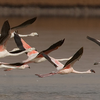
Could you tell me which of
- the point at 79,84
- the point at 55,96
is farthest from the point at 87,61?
the point at 55,96

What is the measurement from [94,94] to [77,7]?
127 ft

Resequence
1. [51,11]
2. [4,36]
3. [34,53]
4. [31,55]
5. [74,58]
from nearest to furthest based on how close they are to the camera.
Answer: [74,58]
[4,36]
[31,55]
[34,53]
[51,11]

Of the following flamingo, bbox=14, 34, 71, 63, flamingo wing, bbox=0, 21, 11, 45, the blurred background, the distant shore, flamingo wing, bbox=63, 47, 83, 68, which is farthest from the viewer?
the distant shore

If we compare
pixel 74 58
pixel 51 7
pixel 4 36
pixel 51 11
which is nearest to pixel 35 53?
pixel 4 36

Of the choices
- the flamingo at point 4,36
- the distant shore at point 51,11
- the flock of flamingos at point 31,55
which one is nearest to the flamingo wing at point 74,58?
the flock of flamingos at point 31,55

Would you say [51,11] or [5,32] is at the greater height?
[5,32]

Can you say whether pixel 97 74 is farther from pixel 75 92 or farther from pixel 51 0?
pixel 51 0

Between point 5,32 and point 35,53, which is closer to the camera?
point 5,32

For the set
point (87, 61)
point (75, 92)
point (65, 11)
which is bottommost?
point (65, 11)

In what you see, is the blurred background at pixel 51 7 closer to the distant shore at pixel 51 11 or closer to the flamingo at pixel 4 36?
the distant shore at pixel 51 11

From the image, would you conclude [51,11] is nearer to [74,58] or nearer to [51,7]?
Result: [51,7]

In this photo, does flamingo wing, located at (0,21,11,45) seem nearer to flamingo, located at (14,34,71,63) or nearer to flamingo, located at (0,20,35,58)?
flamingo, located at (0,20,35,58)

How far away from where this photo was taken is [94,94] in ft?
37.1

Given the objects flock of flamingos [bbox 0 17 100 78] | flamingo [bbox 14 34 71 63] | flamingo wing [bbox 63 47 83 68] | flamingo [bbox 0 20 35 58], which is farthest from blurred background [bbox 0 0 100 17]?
flamingo wing [bbox 63 47 83 68]
